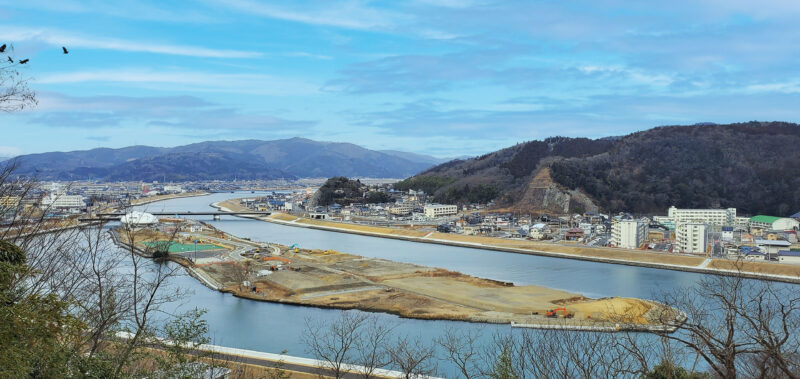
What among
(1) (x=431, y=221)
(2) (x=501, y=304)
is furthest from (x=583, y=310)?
(1) (x=431, y=221)

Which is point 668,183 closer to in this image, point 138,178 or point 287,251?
point 287,251

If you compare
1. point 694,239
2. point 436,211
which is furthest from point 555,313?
point 436,211

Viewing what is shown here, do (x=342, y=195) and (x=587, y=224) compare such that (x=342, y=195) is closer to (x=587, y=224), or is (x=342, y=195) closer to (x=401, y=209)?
(x=401, y=209)

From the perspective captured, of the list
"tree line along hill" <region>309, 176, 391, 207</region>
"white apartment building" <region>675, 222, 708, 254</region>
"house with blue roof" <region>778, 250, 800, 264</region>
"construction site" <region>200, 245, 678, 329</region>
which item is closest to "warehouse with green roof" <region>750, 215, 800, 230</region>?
"white apartment building" <region>675, 222, 708, 254</region>

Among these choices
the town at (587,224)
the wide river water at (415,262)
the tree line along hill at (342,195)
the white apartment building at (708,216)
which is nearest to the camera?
the wide river water at (415,262)

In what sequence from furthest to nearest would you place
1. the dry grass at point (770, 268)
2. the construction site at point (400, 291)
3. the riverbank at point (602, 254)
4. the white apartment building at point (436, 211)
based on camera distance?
the white apartment building at point (436, 211)
the riverbank at point (602, 254)
the dry grass at point (770, 268)
the construction site at point (400, 291)

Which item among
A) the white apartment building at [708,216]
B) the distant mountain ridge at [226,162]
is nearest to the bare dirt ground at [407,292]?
the white apartment building at [708,216]

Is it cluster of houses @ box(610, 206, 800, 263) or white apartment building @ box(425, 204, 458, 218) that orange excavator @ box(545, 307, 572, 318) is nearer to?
cluster of houses @ box(610, 206, 800, 263)

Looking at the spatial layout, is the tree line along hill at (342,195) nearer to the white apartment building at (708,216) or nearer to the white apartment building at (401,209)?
the white apartment building at (401,209)
